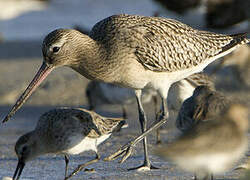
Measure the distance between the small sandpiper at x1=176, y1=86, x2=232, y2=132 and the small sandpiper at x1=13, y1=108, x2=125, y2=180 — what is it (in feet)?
2.98

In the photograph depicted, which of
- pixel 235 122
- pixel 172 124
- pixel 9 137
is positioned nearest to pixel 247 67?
pixel 172 124

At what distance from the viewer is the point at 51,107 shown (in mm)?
11297

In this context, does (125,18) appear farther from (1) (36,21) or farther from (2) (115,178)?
(1) (36,21)

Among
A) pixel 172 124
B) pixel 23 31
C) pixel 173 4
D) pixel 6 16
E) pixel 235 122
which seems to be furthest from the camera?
pixel 6 16

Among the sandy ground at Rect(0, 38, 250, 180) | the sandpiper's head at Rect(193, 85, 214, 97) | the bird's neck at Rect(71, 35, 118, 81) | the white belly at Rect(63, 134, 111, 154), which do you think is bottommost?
the sandy ground at Rect(0, 38, 250, 180)

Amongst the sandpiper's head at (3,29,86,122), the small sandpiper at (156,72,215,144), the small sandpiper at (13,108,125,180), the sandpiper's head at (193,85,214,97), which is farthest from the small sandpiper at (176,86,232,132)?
the small sandpiper at (156,72,215,144)

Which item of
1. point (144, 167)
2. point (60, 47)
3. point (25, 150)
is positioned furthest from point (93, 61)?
point (144, 167)

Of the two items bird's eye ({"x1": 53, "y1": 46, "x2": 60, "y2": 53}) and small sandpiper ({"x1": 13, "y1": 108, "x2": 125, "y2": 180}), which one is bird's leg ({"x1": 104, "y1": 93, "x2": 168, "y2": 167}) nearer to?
small sandpiper ({"x1": 13, "y1": 108, "x2": 125, "y2": 180})

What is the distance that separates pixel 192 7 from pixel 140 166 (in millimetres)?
11005

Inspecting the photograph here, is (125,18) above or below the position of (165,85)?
above

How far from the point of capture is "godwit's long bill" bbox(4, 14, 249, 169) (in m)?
6.82

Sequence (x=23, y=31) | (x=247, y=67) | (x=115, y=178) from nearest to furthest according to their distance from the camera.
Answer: (x=115, y=178) < (x=247, y=67) < (x=23, y=31)

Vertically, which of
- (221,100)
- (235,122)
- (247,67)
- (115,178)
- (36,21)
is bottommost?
(36,21)

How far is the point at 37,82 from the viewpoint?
22.6ft
